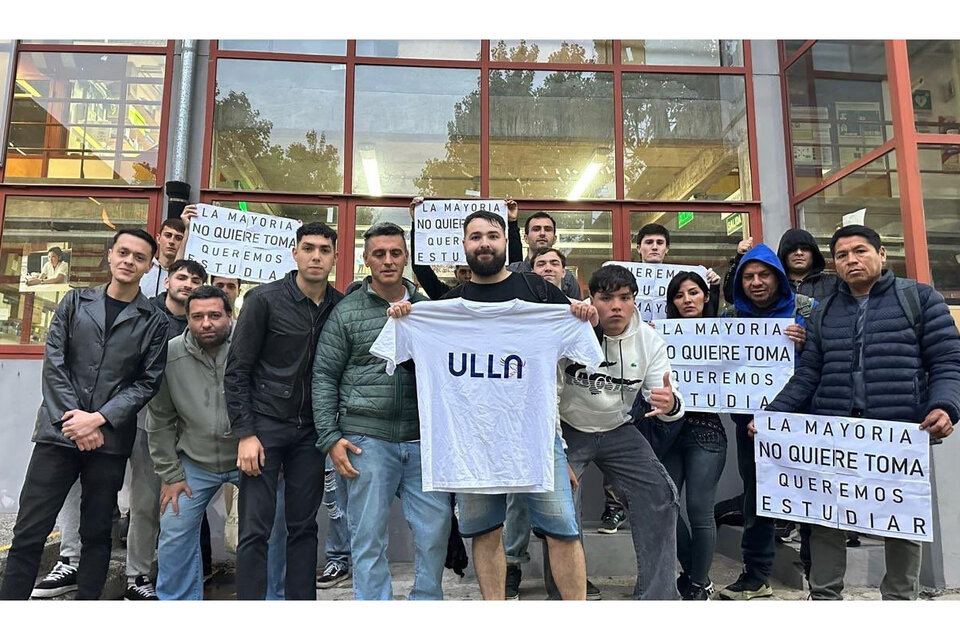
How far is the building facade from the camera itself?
7.24 m

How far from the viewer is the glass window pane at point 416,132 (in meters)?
7.55

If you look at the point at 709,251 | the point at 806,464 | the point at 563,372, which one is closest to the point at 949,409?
the point at 806,464

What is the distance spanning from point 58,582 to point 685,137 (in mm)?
7385

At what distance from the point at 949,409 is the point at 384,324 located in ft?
10.4

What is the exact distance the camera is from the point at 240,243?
19.6 ft

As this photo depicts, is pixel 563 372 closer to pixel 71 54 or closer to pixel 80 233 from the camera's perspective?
pixel 80 233

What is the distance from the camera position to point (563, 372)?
3.91 meters

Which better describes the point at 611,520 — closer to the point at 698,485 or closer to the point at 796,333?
the point at 698,485

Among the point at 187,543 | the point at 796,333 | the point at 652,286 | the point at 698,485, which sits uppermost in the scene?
the point at 652,286

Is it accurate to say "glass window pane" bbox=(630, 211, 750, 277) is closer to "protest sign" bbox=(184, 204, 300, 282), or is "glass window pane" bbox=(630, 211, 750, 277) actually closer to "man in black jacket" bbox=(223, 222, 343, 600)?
"protest sign" bbox=(184, 204, 300, 282)

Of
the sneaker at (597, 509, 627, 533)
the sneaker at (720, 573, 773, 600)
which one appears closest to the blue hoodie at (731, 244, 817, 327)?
the sneaker at (720, 573, 773, 600)

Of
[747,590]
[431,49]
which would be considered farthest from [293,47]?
[747,590]

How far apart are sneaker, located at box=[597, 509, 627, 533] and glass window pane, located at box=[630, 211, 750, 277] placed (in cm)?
298

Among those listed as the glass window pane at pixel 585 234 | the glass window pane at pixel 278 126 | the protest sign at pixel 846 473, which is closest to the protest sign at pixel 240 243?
the glass window pane at pixel 278 126
